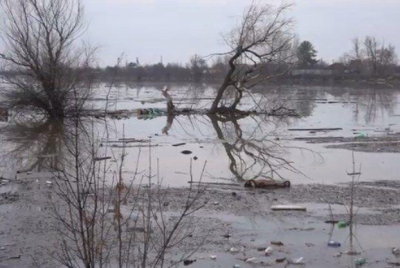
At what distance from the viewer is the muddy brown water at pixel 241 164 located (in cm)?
640

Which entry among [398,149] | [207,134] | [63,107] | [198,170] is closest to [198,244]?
[198,170]

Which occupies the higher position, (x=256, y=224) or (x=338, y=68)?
(x=338, y=68)

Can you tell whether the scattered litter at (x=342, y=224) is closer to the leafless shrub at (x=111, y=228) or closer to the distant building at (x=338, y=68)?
the leafless shrub at (x=111, y=228)

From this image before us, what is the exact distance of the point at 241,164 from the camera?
12133 millimetres

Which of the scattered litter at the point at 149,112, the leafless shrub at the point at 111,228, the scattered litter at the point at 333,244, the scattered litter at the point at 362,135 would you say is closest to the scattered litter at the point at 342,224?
the scattered litter at the point at 333,244

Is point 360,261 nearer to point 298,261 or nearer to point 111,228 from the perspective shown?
point 298,261

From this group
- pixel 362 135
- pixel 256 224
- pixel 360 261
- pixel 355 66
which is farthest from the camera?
pixel 355 66

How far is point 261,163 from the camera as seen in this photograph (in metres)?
12.3

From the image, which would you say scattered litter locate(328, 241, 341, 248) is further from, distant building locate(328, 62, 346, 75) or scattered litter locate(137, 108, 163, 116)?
distant building locate(328, 62, 346, 75)

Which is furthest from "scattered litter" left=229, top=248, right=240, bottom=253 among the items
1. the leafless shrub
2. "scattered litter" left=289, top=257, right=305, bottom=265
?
"scattered litter" left=289, top=257, right=305, bottom=265

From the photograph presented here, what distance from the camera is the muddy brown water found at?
6.40 m

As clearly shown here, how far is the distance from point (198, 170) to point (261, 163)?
5.11 feet

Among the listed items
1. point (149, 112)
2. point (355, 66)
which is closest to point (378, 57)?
point (355, 66)

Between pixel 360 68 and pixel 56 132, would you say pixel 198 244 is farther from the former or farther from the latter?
pixel 360 68
